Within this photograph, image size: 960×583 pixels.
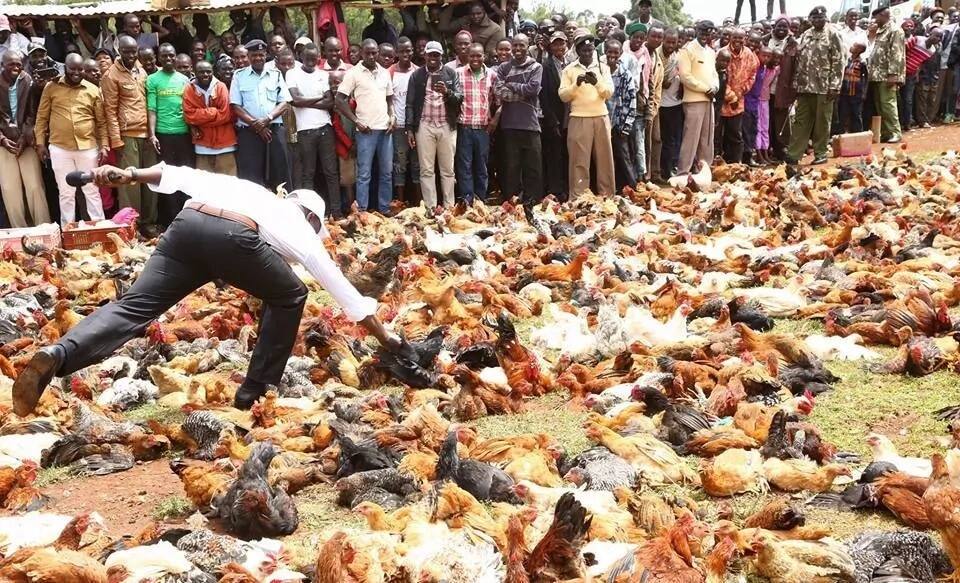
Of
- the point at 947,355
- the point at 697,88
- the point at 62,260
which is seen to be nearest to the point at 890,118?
the point at 697,88

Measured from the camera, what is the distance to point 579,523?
4.13 meters

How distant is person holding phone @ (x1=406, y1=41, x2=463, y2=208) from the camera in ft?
46.4

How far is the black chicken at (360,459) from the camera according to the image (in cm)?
566

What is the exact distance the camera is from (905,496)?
4770mm

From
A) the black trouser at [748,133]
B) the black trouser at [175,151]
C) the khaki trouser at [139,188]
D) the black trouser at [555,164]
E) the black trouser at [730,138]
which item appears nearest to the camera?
the khaki trouser at [139,188]

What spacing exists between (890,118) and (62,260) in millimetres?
16162

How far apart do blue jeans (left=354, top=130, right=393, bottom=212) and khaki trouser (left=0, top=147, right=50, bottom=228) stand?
4.35 metres

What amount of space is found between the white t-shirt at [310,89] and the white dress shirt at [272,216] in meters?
7.64

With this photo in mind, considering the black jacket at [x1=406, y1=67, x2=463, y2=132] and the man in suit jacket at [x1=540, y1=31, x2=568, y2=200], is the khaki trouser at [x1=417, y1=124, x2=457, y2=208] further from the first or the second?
the man in suit jacket at [x1=540, y1=31, x2=568, y2=200]

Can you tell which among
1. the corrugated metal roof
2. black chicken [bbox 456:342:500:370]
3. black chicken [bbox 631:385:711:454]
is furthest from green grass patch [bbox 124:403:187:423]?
the corrugated metal roof

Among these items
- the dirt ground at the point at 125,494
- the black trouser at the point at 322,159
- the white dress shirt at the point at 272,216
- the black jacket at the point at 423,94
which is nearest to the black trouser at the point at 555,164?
the black jacket at the point at 423,94

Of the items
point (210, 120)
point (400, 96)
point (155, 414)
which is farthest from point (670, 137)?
point (155, 414)

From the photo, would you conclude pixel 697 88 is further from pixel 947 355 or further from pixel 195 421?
pixel 195 421

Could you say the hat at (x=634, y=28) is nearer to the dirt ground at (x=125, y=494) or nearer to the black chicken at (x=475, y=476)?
the dirt ground at (x=125, y=494)
